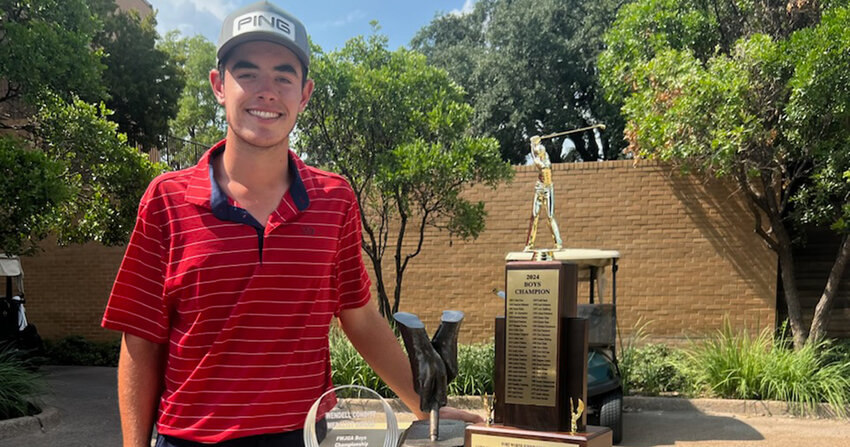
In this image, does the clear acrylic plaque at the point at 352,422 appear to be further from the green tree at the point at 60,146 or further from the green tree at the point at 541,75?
the green tree at the point at 541,75

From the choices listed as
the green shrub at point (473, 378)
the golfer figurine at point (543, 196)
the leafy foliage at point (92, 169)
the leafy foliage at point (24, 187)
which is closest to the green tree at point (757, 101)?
the green shrub at point (473, 378)

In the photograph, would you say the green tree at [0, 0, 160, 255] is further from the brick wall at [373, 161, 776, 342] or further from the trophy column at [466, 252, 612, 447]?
the trophy column at [466, 252, 612, 447]

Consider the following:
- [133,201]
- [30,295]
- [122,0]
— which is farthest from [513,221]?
[122,0]

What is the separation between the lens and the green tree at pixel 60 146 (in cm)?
757

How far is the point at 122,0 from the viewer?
21.8 meters

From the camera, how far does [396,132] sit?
1035 centimetres

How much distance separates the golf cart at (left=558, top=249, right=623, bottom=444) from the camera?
281 inches

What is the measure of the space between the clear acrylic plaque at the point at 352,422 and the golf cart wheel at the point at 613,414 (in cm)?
614

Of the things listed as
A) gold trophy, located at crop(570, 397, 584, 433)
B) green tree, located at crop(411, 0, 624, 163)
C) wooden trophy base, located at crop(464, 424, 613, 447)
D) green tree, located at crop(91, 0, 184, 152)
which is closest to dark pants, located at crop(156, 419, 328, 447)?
wooden trophy base, located at crop(464, 424, 613, 447)

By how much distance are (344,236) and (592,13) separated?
21239 millimetres

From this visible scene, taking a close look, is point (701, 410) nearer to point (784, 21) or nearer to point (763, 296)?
point (763, 296)

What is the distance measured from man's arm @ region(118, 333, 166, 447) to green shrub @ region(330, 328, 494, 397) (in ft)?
23.5

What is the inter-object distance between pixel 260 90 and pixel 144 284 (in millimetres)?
546

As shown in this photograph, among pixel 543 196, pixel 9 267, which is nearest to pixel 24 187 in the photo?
pixel 9 267
